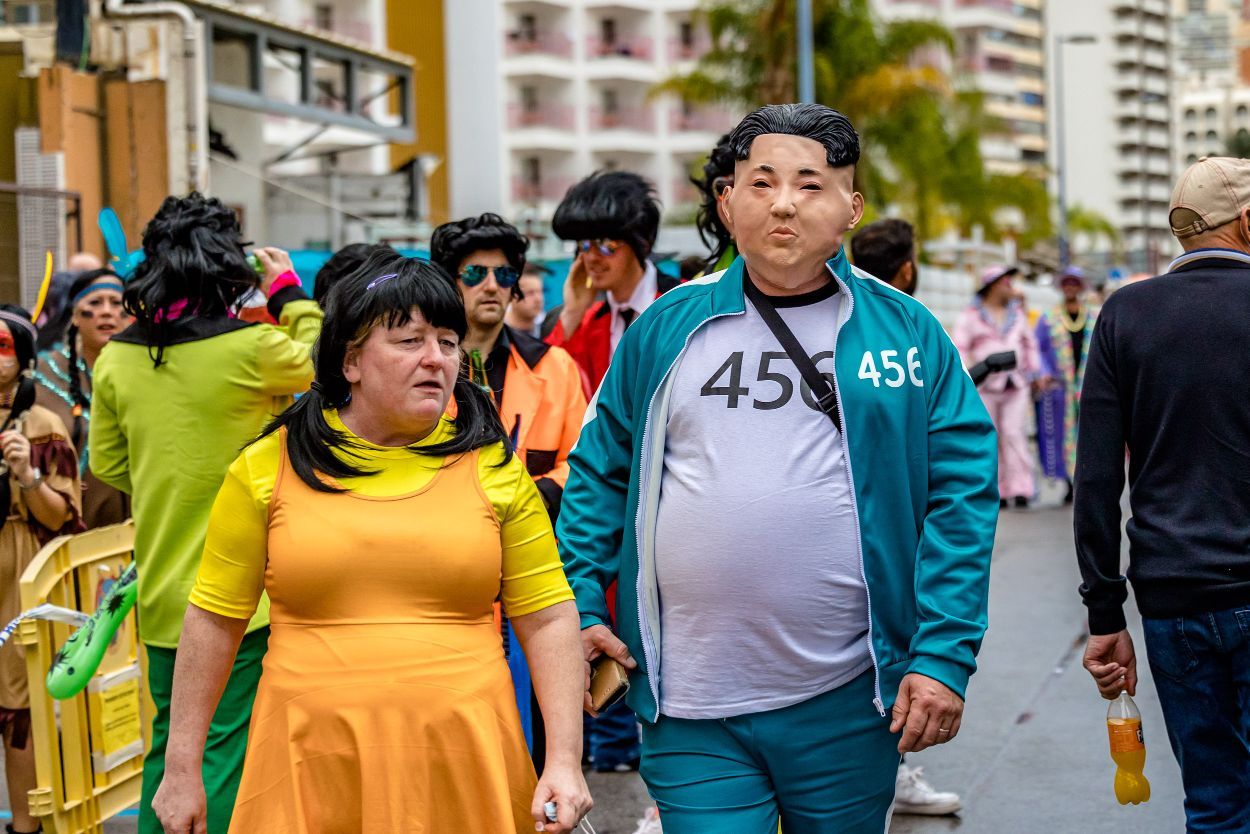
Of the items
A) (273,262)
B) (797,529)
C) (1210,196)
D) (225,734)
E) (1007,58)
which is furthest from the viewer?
(1007,58)

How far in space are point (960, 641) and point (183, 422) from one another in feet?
7.58

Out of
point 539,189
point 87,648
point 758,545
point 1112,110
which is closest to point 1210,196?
point 758,545

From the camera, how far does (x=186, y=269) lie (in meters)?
4.68

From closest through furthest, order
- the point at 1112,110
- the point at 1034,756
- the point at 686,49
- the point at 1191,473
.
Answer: the point at 1191,473
the point at 1034,756
the point at 686,49
the point at 1112,110

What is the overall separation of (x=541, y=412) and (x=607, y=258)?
102 centimetres

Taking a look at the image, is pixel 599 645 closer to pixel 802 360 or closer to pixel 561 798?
pixel 561 798

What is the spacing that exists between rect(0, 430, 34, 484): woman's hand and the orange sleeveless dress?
2768mm

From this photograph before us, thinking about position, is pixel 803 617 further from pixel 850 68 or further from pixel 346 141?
pixel 850 68

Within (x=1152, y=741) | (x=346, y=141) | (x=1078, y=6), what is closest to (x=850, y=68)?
(x=346, y=141)

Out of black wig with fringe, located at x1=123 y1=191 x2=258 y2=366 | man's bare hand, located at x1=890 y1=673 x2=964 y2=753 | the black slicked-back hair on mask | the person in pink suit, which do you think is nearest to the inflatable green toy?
black wig with fringe, located at x1=123 y1=191 x2=258 y2=366

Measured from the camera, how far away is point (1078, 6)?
134 metres

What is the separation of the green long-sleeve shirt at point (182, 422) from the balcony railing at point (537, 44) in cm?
6970

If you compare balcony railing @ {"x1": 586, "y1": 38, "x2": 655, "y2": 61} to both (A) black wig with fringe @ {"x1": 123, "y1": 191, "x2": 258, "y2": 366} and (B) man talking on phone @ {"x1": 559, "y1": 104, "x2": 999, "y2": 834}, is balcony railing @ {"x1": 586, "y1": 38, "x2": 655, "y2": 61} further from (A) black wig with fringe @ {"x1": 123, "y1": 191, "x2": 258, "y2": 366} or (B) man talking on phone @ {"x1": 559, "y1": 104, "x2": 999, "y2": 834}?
(B) man talking on phone @ {"x1": 559, "y1": 104, "x2": 999, "y2": 834}

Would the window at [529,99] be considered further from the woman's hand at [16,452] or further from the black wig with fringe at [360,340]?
the black wig with fringe at [360,340]
